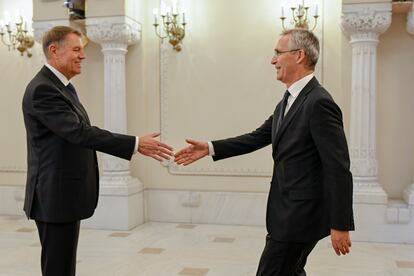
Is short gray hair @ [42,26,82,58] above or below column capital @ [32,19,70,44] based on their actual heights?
below

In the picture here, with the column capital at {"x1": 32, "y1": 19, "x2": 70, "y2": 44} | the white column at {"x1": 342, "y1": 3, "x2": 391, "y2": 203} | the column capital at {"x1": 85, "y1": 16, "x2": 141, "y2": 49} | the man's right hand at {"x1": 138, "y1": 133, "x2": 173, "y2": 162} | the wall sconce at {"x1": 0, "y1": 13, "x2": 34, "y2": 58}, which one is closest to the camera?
the man's right hand at {"x1": 138, "y1": 133, "x2": 173, "y2": 162}

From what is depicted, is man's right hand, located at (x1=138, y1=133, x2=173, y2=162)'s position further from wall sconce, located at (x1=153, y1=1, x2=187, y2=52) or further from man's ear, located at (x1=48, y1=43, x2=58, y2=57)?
wall sconce, located at (x1=153, y1=1, x2=187, y2=52)

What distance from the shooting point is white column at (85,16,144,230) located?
558 centimetres

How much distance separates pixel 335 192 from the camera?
2.17 metres

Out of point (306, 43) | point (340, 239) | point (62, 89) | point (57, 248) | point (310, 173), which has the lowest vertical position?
point (57, 248)

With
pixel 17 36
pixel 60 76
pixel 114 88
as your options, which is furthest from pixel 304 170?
pixel 17 36

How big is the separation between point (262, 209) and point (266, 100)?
1234mm

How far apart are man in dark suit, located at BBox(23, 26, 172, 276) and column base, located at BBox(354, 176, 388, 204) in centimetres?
A: 304

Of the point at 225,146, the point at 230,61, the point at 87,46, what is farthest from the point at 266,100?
the point at 225,146

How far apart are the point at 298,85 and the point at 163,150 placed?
31.5 inches

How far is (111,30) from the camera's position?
5543mm

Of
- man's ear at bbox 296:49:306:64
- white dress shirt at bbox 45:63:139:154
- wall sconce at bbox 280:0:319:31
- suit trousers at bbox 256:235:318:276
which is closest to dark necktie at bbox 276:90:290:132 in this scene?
man's ear at bbox 296:49:306:64

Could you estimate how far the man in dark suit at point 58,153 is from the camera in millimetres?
2482

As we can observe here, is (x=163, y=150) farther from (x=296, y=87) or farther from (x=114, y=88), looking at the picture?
(x=114, y=88)
